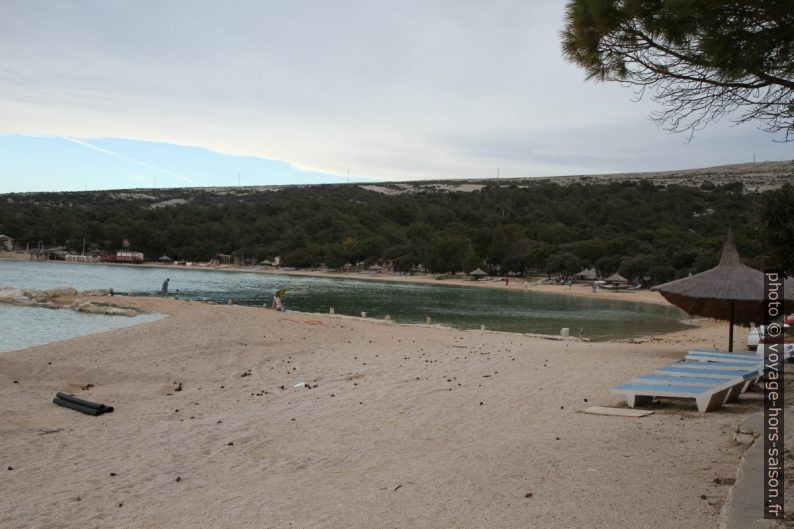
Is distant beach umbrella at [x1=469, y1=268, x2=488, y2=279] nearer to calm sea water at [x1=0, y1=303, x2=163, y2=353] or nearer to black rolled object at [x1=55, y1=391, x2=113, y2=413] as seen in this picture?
calm sea water at [x1=0, y1=303, x2=163, y2=353]

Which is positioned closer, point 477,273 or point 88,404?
point 88,404

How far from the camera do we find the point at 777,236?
22.1 feet

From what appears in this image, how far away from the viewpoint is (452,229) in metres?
87.3

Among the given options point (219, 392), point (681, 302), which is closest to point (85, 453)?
point (219, 392)

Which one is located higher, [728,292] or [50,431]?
[728,292]

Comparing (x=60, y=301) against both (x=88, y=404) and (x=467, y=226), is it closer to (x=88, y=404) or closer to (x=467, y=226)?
(x=88, y=404)

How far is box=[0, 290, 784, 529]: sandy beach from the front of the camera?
4.68 meters

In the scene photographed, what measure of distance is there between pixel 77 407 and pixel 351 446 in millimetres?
4066

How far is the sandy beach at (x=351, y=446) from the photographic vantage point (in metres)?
4.68

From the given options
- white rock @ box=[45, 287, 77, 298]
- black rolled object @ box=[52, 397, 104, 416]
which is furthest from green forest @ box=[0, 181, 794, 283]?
black rolled object @ box=[52, 397, 104, 416]

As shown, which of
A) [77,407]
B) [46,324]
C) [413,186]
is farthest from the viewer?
[413,186]

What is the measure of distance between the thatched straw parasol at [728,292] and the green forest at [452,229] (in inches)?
1475

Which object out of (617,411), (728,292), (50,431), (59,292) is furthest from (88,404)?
(59,292)

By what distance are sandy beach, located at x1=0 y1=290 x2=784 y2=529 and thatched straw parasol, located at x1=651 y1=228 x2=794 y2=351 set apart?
214 cm
